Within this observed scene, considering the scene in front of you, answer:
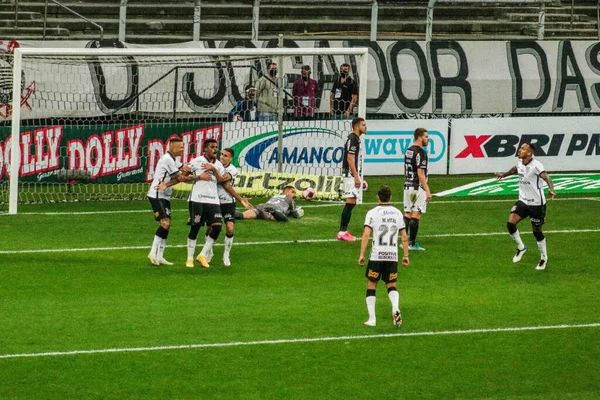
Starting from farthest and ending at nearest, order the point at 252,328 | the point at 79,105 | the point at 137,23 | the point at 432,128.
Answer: the point at 137,23, the point at 432,128, the point at 79,105, the point at 252,328

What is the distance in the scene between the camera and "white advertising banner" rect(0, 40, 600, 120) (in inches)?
1193

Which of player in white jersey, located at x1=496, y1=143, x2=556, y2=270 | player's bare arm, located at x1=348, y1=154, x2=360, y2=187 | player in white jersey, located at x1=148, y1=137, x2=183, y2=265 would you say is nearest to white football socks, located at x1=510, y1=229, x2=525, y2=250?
player in white jersey, located at x1=496, y1=143, x2=556, y2=270

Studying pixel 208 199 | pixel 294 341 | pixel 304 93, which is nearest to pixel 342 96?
pixel 304 93

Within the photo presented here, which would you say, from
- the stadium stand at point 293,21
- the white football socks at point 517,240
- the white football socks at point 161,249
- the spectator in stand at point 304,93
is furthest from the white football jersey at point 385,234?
the stadium stand at point 293,21

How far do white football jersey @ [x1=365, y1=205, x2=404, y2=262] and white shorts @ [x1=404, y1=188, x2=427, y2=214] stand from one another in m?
6.00

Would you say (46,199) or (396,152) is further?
(396,152)

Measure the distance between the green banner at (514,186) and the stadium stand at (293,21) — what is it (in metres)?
5.59

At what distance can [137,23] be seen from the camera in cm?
3488

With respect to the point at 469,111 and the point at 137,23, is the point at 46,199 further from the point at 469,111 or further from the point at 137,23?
the point at 469,111

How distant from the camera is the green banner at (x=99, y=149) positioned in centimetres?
2856

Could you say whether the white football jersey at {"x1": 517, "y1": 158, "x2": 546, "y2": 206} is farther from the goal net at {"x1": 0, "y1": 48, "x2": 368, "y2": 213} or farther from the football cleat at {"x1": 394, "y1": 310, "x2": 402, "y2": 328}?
the goal net at {"x1": 0, "y1": 48, "x2": 368, "y2": 213}

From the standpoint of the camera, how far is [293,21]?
1419 inches

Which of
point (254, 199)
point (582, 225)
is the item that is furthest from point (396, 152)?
point (582, 225)

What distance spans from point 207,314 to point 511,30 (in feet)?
77.6
